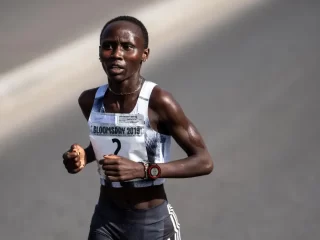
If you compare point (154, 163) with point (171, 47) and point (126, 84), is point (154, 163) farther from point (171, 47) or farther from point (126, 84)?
point (171, 47)

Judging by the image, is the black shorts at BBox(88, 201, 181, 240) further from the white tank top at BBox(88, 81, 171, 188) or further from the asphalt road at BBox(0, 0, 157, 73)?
the asphalt road at BBox(0, 0, 157, 73)

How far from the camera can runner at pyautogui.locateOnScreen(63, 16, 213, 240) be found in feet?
7.32

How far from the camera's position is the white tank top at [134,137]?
2.26m

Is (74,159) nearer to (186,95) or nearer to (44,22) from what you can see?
(186,95)

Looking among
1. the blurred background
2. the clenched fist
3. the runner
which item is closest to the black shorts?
the runner

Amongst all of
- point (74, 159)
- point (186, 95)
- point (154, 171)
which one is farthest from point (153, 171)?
point (186, 95)

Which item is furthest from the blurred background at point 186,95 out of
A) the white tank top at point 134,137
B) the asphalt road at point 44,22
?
the white tank top at point 134,137

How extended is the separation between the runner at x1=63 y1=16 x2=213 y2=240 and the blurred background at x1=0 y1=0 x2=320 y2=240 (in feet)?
5.54

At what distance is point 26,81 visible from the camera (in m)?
4.23

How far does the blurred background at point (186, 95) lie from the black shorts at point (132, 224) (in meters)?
1.65

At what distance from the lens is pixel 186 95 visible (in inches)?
164

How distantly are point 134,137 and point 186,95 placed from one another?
6.36ft

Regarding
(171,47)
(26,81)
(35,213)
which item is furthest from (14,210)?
(171,47)

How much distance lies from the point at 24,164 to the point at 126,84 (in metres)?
2.02
